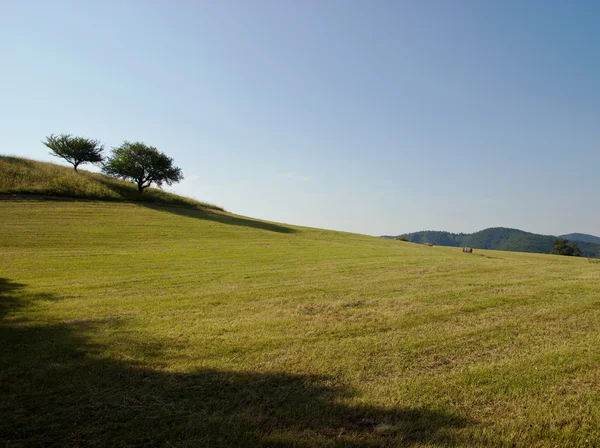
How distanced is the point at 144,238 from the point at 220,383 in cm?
2418

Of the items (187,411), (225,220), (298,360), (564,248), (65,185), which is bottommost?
(187,411)

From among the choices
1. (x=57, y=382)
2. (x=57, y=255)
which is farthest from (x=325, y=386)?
(x=57, y=255)

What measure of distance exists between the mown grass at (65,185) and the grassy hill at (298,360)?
3377 centimetres

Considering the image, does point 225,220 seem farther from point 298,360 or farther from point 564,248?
point 564,248

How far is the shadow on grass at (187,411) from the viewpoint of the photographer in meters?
3.83

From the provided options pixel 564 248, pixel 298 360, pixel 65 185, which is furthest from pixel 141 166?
pixel 564 248

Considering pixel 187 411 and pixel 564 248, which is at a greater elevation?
pixel 564 248

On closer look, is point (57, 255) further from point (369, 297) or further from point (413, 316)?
point (413, 316)

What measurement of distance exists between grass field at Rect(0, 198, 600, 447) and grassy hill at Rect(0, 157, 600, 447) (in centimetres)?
3

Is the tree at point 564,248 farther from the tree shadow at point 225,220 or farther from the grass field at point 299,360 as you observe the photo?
the grass field at point 299,360

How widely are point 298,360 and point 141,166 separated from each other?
53.1 metres

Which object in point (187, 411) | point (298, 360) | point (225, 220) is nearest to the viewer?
point (187, 411)

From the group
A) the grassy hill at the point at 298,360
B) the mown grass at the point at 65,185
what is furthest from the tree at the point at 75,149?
the grassy hill at the point at 298,360

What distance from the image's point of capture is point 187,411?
14.3 feet
